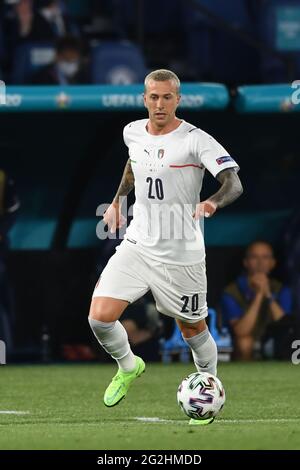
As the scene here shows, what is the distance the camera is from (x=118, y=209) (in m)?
8.86

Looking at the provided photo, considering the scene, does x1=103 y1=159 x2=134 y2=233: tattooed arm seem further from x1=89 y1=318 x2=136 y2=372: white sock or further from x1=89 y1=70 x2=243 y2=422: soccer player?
x1=89 y1=318 x2=136 y2=372: white sock

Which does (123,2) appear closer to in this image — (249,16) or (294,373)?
(249,16)

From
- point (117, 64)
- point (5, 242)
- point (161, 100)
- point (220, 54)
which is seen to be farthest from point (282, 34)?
point (161, 100)

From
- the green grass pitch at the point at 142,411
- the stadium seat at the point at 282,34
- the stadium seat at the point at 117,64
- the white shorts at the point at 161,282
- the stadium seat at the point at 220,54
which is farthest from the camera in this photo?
the stadium seat at the point at 220,54

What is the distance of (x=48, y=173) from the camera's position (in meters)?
13.6

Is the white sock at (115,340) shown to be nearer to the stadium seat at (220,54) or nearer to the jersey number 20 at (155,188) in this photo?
the jersey number 20 at (155,188)

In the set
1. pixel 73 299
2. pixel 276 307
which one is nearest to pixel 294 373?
pixel 276 307

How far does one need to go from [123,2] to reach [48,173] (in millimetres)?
3096

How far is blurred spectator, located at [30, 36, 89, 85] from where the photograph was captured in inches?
504

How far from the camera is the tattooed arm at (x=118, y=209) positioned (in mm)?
8773

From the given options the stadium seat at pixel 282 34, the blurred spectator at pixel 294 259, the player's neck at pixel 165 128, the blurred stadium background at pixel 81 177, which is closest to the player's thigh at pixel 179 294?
the player's neck at pixel 165 128

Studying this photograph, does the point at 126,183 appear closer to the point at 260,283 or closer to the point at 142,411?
the point at 142,411

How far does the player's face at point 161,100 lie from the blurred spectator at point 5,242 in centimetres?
441

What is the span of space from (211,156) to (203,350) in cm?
116
